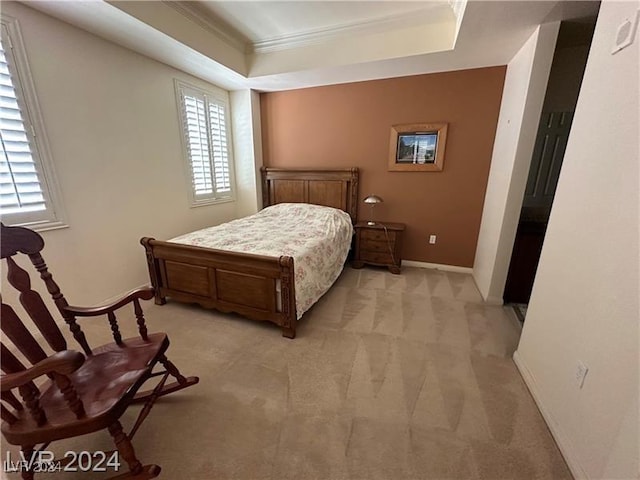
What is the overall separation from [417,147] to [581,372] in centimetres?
276

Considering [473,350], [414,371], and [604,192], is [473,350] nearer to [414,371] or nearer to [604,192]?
[414,371]

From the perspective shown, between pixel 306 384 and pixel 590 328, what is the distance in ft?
4.90

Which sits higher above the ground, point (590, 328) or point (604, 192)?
point (604, 192)

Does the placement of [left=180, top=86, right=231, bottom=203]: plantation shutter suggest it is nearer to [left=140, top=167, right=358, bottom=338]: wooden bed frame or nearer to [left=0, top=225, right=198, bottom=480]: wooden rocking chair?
[left=140, top=167, right=358, bottom=338]: wooden bed frame

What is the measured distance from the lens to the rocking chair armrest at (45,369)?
88 centimetres

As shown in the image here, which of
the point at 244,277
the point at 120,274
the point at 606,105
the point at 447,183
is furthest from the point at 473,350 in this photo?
the point at 120,274

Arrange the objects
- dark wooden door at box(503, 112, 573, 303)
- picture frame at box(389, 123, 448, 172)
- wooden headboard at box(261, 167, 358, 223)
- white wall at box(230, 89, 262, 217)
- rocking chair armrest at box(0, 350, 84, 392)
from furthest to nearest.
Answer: white wall at box(230, 89, 262, 217), wooden headboard at box(261, 167, 358, 223), picture frame at box(389, 123, 448, 172), dark wooden door at box(503, 112, 573, 303), rocking chair armrest at box(0, 350, 84, 392)

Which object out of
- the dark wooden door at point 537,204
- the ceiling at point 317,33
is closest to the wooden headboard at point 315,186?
the ceiling at point 317,33

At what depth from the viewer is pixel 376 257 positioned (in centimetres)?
347

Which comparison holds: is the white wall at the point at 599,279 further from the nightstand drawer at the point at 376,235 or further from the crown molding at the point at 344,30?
the nightstand drawer at the point at 376,235

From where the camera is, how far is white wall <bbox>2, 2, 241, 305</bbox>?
2.09 m

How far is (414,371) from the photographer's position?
181 centimetres

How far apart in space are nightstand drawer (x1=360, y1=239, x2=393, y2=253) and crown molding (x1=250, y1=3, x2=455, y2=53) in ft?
7.50

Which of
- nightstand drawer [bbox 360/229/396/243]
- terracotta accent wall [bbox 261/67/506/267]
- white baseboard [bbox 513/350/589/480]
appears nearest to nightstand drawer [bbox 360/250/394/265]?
nightstand drawer [bbox 360/229/396/243]
